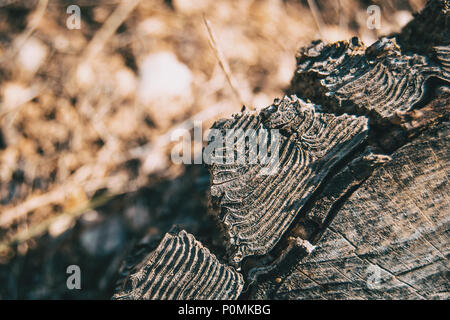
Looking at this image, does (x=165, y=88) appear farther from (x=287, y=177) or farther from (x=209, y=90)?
(x=287, y=177)

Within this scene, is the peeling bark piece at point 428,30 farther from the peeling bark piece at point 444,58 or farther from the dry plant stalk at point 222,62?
the dry plant stalk at point 222,62

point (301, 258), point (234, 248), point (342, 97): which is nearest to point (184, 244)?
point (234, 248)
